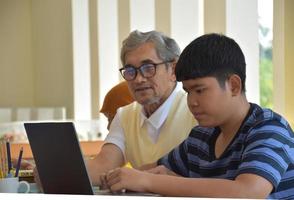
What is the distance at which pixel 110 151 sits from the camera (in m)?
1.97

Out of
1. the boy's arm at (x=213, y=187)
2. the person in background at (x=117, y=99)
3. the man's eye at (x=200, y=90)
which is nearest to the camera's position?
the boy's arm at (x=213, y=187)

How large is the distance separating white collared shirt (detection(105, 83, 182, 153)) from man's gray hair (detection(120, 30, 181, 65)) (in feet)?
0.39

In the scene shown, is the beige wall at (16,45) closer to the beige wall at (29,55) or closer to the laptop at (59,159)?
the beige wall at (29,55)

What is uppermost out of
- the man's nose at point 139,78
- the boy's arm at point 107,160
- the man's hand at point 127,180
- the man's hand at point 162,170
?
the man's nose at point 139,78

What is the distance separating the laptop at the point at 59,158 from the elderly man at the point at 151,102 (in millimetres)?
494

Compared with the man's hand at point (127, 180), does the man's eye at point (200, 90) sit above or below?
above

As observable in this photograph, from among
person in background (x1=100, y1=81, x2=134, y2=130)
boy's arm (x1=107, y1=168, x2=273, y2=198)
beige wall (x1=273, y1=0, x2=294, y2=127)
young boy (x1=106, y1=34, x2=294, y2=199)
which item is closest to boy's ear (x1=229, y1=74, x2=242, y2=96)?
young boy (x1=106, y1=34, x2=294, y2=199)

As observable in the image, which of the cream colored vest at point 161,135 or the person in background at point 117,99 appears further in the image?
the person in background at point 117,99

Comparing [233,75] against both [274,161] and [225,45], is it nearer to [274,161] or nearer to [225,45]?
[225,45]

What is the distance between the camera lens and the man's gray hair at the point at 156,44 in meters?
1.91

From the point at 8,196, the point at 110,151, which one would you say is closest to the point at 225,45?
the point at 110,151

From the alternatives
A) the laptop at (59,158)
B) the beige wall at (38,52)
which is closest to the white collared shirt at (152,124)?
the laptop at (59,158)

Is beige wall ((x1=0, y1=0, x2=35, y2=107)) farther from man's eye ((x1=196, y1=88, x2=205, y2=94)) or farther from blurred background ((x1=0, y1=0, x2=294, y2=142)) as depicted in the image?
man's eye ((x1=196, y1=88, x2=205, y2=94))

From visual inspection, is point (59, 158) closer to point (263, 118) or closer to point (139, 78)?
point (263, 118)
